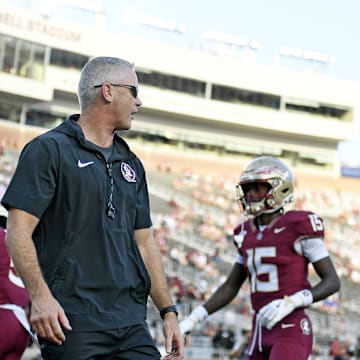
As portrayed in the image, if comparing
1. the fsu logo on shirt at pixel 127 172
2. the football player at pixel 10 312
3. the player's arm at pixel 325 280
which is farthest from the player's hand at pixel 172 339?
the player's arm at pixel 325 280

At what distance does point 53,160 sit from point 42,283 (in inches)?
19.9

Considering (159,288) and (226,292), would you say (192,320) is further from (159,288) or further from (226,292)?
(159,288)

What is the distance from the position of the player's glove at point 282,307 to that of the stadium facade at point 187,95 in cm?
2902

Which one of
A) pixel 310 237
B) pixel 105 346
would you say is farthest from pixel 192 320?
pixel 105 346

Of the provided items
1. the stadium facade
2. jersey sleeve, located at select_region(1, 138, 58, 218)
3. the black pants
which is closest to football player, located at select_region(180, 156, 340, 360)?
the black pants

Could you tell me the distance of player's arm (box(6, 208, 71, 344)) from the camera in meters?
3.01

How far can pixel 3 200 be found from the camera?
320 cm

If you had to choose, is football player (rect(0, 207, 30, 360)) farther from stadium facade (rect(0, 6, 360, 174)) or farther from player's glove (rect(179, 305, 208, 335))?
stadium facade (rect(0, 6, 360, 174))

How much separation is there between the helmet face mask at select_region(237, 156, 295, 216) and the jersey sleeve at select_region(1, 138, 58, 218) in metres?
2.52

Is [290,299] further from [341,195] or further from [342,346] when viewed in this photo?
[341,195]

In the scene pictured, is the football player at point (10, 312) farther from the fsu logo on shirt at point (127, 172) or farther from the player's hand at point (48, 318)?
the player's hand at point (48, 318)

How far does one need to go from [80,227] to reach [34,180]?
0.86 ft

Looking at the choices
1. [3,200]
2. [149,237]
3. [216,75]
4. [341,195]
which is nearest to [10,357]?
[149,237]

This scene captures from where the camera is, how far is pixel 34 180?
3.22 m
